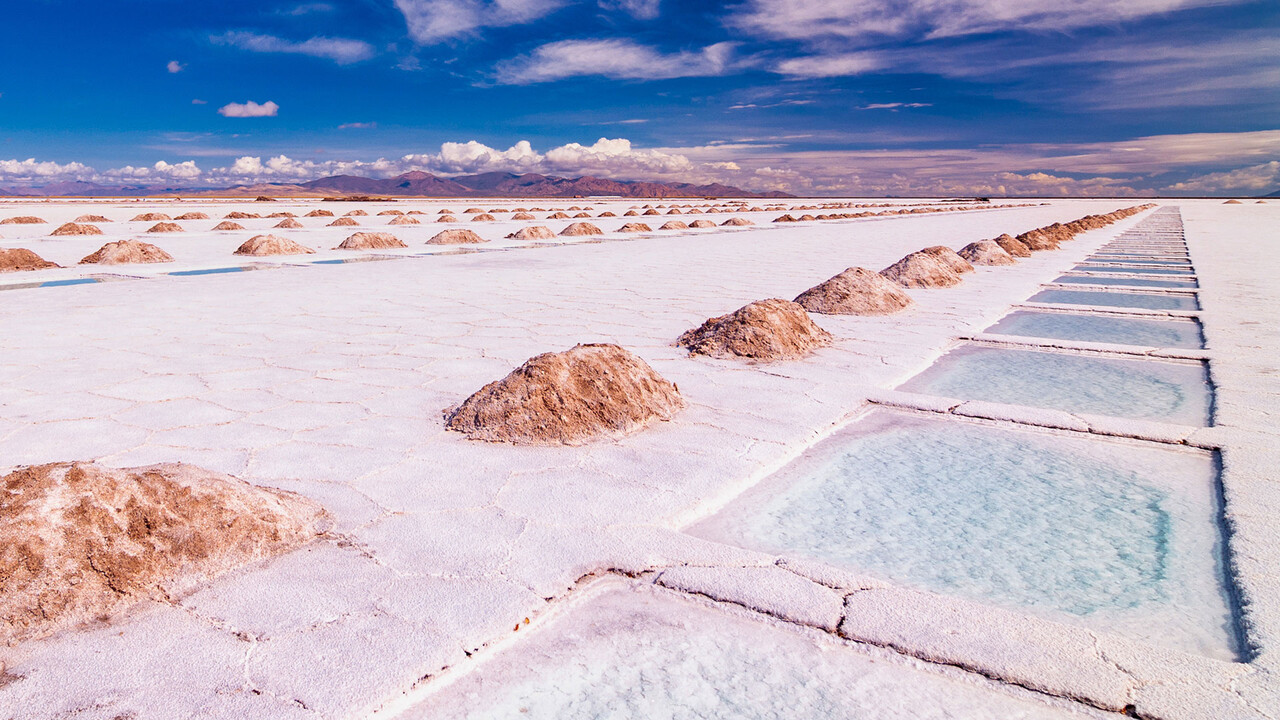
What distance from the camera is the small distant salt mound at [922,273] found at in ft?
21.3

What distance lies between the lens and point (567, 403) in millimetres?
2559

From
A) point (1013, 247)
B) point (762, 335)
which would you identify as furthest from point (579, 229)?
point (762, 335)

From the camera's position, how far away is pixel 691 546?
1713mm

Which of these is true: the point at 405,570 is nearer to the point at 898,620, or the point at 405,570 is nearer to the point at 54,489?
the point at 54,489

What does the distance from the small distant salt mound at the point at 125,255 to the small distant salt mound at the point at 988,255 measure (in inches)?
375

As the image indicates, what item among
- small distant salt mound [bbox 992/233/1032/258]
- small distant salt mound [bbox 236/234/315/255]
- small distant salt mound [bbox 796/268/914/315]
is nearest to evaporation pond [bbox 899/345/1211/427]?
small distant salt mound [bbox 796/268/914/315]

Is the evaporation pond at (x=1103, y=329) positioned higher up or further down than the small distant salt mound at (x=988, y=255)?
further down

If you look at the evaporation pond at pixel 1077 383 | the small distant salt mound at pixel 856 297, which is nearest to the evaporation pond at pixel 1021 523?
the evaporation pond at pixel 1077 383

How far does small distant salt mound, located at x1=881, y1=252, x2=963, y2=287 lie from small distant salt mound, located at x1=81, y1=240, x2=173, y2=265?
8.14 m

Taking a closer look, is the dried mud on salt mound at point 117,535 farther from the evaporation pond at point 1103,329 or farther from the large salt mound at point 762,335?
the evaporation pond at point 1103,329

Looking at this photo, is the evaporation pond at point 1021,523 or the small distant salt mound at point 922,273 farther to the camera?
the small distant salt mound at point 922,273

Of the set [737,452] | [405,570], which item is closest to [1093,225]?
[737,452]

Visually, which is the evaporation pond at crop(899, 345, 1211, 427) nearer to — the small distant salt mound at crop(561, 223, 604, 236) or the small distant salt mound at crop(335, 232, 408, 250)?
the small distant salt mound at crop(335, 232, 408, 250)

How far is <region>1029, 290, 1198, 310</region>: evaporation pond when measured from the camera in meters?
5.52
